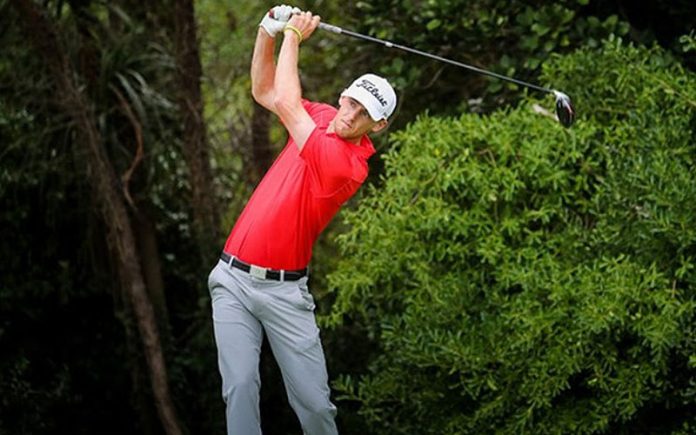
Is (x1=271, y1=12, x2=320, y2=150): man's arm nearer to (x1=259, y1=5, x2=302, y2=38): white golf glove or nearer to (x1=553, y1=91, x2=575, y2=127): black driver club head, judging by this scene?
(x1=259, y1=5, x2=302, y2=38): white golf glove

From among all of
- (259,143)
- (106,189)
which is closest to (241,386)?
(106,189)

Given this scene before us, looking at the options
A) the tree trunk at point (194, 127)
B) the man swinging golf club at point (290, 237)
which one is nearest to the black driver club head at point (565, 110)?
the man swinging golf club at point (290, 237)

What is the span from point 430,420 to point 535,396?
0.82 m

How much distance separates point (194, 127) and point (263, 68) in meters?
2.74

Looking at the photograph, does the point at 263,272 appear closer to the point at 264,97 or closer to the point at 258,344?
the point at 258,344

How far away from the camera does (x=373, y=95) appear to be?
13.3 feet

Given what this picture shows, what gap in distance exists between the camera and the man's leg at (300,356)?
4266 millimetres

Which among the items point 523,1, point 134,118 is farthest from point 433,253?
point 134,118

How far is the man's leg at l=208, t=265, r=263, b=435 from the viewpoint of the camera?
417 centimetres

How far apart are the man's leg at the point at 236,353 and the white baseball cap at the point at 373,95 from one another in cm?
73

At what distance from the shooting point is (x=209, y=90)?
8695 mm

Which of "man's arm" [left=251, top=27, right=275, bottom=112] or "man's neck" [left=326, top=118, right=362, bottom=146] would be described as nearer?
"man's neck" [left=326, top=118, right=362, bottom=146]

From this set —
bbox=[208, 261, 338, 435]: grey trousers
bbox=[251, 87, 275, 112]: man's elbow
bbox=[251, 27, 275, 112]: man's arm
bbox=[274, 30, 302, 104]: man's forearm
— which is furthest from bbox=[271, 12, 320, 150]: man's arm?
bbox=[208, 261, 338, 435]: grey trousers

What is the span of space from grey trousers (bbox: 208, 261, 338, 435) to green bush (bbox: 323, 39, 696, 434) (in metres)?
0.87
